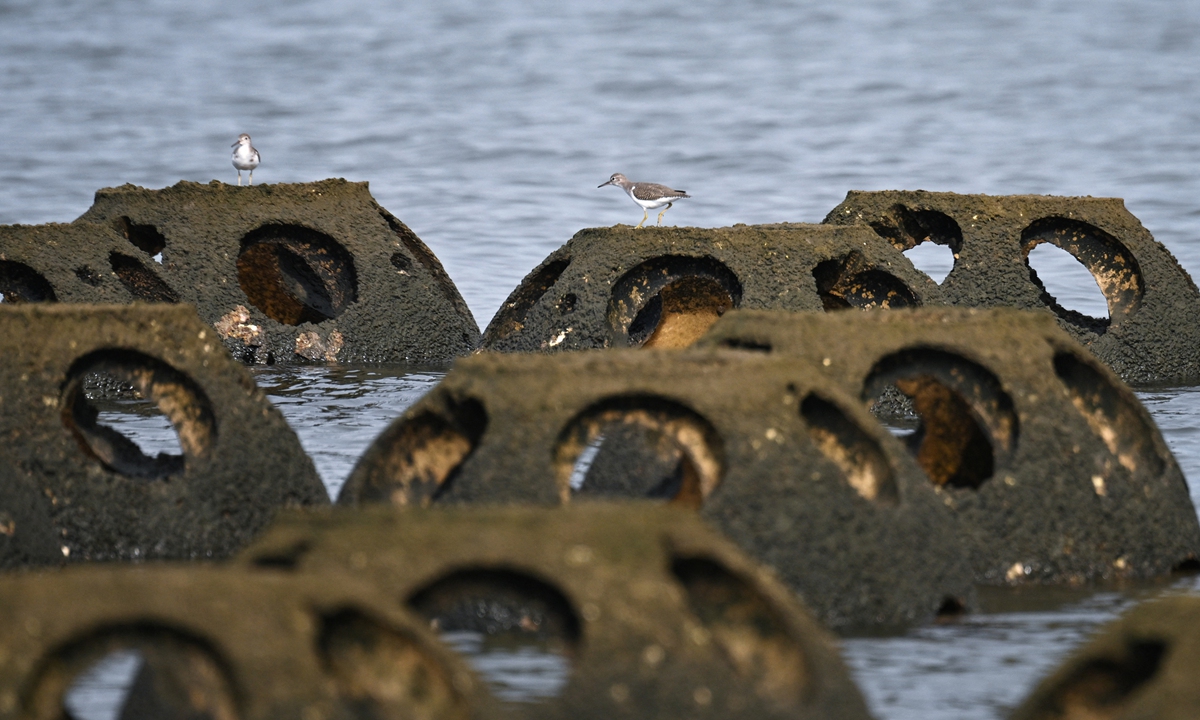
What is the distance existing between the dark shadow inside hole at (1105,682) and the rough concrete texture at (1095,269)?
16258 millimetres

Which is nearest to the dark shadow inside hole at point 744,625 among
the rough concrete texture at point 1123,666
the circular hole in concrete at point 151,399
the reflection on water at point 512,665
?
the rough concrete texture at point 1123,666

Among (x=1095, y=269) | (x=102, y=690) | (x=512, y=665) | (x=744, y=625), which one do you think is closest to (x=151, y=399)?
(x=102, y=690)

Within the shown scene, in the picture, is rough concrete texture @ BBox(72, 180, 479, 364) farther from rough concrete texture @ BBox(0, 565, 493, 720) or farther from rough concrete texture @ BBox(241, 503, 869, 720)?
rough concrete texture @ BBox(0, 565, 493, 720)

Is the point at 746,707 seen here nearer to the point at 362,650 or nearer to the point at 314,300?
the point at 362,650

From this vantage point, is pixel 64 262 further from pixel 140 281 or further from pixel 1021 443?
pixel 1021 443

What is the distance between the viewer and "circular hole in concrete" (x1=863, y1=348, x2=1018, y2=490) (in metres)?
11.2

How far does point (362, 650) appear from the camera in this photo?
6.25 m

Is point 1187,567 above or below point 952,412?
below

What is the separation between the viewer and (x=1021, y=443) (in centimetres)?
1112

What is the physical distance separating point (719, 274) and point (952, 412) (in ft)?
28.0

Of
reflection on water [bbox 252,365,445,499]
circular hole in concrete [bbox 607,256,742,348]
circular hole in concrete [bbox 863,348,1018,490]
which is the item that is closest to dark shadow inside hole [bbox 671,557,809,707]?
circular hole in concrete [bbox 863,348,1018,490]

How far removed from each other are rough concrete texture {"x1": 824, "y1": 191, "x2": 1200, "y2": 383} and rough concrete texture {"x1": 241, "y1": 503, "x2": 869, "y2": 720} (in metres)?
16.3

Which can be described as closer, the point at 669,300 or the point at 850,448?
the point at 850,448

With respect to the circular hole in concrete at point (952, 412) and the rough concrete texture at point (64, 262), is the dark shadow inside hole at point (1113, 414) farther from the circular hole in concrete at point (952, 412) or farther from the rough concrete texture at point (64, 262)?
the rough concrete texture at point (64, 262)
